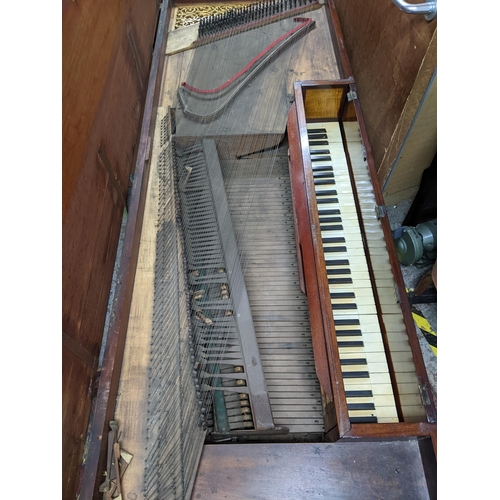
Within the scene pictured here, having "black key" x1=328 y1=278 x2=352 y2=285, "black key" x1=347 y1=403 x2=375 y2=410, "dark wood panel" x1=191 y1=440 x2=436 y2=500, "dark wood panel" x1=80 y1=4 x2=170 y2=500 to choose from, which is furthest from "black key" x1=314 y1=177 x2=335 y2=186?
"dark wood panel" x1=191 y1=440 x2=436 y2=500

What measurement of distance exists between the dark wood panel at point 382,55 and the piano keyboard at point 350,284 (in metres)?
0.39

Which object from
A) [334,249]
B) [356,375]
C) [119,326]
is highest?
[334,249]

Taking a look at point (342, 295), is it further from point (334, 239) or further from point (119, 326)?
point (119, 326)

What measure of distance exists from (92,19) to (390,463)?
2710 millimetres

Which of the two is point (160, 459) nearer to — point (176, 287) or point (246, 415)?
point (246, 415)

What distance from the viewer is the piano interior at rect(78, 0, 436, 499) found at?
1674 mm

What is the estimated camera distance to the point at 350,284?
7.53 ft

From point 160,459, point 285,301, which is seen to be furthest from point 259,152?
point 160,459

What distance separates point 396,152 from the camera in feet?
9.36

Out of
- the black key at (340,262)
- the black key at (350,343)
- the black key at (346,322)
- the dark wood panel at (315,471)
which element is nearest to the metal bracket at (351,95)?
the black key at (340,262)

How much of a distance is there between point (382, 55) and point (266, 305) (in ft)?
6.55

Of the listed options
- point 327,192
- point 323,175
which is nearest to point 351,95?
point 323,175

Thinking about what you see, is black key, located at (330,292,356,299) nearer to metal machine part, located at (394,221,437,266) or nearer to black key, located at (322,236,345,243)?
black key, located at (322,236,345,243)

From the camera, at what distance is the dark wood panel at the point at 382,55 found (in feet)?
8.01
